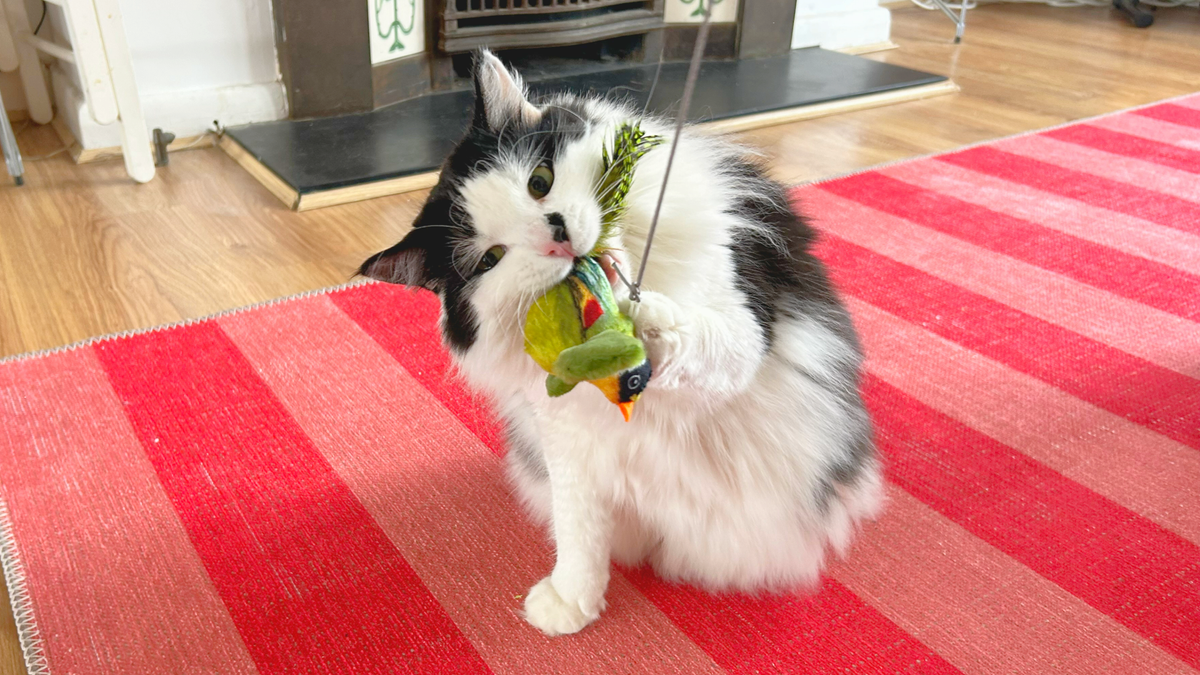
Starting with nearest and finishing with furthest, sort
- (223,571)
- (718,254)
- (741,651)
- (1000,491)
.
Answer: (718,254)
(741,651)
(223,571)
(1000,491)

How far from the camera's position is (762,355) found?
2.63 feet

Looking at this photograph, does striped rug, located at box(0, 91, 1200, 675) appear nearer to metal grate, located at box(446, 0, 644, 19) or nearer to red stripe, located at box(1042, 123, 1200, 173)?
red stripe, located at box(1042, 123, 1200, 173)

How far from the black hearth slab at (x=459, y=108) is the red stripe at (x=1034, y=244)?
462 mm

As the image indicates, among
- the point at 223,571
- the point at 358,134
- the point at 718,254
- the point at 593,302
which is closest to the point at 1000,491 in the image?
the point at 718,254

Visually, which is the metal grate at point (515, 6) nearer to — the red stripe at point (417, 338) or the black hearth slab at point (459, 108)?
the black hearth slab at point (459, 108)

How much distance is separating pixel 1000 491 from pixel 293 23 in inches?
76.8

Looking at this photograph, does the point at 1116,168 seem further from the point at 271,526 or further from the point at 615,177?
the point at 271,526

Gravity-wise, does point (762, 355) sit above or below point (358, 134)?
above

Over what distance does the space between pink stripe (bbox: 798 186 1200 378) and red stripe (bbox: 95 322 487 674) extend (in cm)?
95

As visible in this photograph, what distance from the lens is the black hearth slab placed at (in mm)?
2100

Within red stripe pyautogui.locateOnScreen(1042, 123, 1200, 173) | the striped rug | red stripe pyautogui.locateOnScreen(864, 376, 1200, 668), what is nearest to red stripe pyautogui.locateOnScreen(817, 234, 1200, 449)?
the striped rug

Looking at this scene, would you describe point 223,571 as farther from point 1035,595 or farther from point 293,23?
point 293,23

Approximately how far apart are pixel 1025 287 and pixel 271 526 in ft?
4.56

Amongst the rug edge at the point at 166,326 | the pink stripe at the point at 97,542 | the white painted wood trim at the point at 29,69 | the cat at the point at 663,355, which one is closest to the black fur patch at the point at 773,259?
the cat at the point at 663,355
